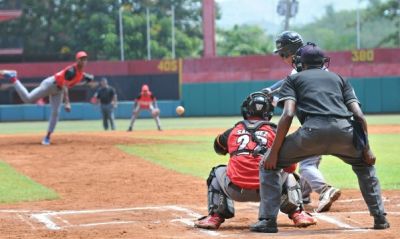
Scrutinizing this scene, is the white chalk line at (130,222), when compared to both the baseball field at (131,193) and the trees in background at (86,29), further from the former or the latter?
the trees in background at (86,29)

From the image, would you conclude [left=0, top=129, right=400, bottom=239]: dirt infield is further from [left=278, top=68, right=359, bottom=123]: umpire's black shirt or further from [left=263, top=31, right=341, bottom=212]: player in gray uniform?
[left=278, top=68, right=359, bottom=123]: umpire's black shirt

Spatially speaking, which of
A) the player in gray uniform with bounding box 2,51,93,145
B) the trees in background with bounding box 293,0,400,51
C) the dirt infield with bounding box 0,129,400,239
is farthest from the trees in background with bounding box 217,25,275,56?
the dirt infield with bounding box 0,129,400,239

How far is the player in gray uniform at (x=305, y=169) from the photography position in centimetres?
882

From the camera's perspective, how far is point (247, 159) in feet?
25.2

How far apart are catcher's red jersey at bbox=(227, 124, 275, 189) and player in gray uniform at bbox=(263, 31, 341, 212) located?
2.26 feet

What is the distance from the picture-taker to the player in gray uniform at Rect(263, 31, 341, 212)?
882cm

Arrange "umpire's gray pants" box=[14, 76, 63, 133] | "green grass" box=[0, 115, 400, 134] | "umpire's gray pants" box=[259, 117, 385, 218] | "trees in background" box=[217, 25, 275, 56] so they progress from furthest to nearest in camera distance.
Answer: "trees in background" box=[217, 25, 275, 56]
"green grass" box=[0, 115, 400, 134]
"umpire's gray pants" box=[14, 76, 63, 133]
"umpire's gray pants" box=[259, 117, 385, 218]

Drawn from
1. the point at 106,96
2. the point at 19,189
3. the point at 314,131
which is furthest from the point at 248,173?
the point at 106,96

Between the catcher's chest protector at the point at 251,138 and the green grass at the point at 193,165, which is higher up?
the catcher's chest protector at the point at 251,138

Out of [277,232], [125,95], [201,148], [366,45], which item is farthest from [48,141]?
[366,45]

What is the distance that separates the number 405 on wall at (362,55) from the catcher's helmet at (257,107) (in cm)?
3729

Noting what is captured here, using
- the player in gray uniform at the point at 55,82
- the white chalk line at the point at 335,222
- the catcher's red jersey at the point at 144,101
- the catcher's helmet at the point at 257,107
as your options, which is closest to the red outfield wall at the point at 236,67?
the catcher's red jersey at the point at 144,101

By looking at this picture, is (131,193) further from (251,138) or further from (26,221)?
(251,138)

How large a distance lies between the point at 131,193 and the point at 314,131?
485cm
